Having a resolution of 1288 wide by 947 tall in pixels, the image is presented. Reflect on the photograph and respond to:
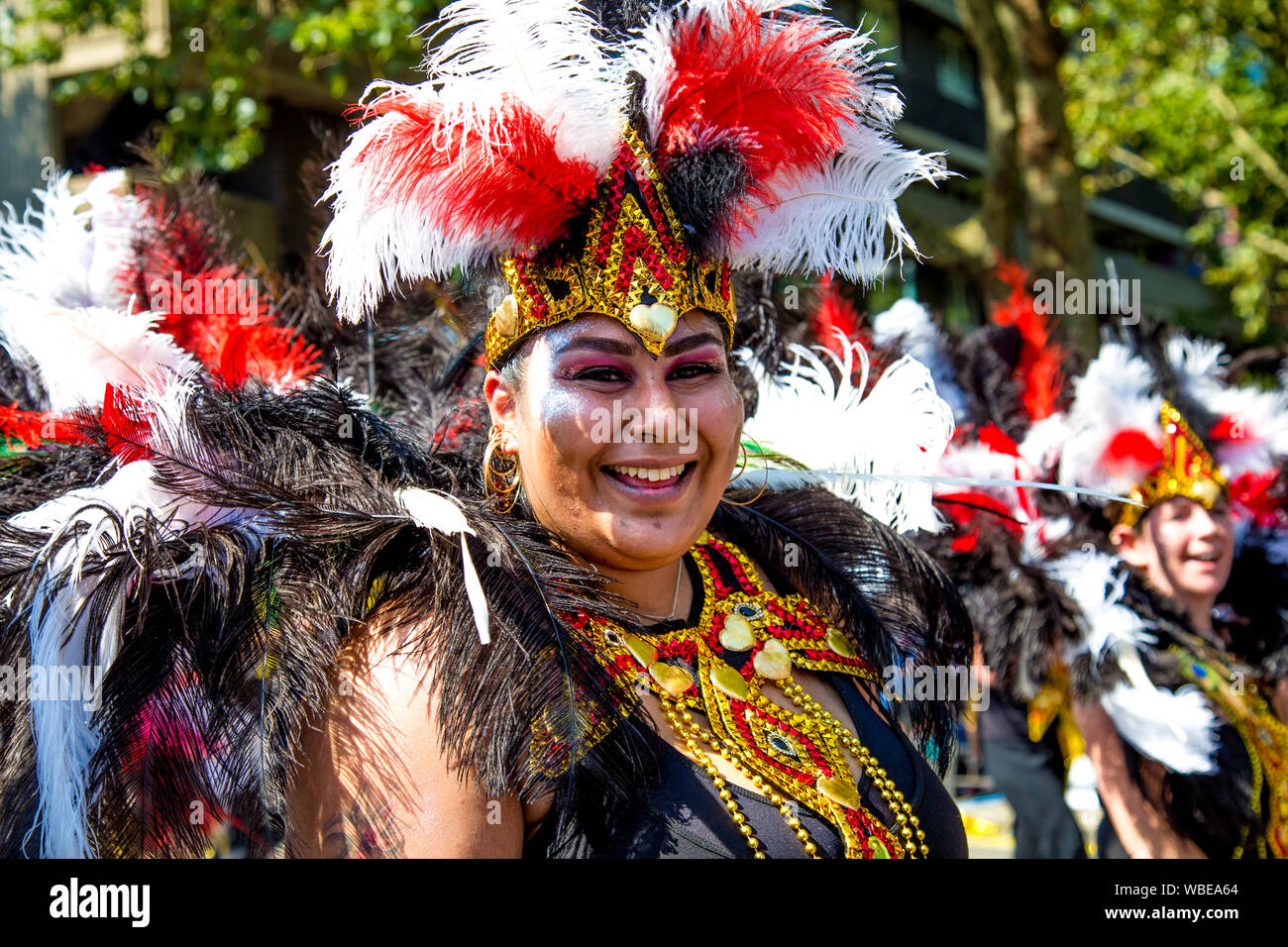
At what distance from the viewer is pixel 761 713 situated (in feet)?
6.75

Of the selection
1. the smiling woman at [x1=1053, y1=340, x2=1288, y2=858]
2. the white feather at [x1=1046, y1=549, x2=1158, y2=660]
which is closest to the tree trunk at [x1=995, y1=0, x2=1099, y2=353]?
the smiling woman at [x1=1053, y1=340, x2=1288, y2=858]

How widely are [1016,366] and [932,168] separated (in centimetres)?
245

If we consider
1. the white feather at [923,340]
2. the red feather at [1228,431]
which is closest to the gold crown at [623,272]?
the white feather at [923,340]

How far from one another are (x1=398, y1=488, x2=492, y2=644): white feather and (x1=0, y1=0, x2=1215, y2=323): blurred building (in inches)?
39.9

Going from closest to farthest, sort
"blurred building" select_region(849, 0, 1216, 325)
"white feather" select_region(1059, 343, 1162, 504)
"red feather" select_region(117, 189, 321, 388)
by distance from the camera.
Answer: "red feather" select_region(117, 189, 321, 388) → "white feather" select_region(1059, 343, 1162, 504) → "blurred building" select_region(849, 0, 1216, 325)

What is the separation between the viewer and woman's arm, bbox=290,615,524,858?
5.60 ft

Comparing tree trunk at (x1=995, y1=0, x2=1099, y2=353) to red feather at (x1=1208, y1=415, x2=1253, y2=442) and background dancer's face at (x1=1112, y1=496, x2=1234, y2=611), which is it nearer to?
red feather at (x1=1208, y1=415, x2=1253, y2=442)

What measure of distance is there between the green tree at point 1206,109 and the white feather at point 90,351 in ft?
31.3

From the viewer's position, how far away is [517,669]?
1.82 m

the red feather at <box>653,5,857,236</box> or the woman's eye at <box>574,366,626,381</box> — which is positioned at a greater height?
the red feather at <box>653,5,857,236</box>

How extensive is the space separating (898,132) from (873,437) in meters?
0.86

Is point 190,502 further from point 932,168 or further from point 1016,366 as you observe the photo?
point 1016,366

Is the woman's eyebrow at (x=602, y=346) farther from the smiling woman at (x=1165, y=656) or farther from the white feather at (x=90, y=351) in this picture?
the smiling woman at (x=1165, y=656)

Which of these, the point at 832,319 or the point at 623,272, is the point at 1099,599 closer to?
the point at 832,319
